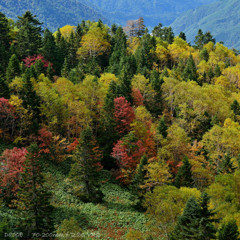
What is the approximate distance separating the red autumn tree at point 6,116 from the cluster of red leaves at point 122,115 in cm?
2063

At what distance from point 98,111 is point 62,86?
9.47m

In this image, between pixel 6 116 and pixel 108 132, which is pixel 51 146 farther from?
pixel 108 132

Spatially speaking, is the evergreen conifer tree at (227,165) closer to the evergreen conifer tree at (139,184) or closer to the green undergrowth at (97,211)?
the evergreen conifer tree at (139,184)

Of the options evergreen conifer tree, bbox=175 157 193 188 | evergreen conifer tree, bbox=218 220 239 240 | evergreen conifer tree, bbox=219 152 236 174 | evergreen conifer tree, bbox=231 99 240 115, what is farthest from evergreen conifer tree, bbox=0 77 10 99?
evergreen conifer tree, bbox=231 99 240 115

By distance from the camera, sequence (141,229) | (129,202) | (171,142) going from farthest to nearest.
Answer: (171,142), (129,202), (141,229)

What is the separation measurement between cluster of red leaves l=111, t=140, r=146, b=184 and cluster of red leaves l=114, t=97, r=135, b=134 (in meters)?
5.49

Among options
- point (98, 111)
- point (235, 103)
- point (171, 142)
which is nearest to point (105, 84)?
point (98, 111)

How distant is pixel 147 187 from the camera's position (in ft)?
151

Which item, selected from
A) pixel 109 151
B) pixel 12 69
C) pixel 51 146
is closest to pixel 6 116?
pixel 51 146

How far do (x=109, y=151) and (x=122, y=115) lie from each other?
825cm

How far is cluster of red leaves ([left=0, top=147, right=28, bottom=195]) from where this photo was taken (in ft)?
111

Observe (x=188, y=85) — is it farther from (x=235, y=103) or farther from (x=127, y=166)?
(x=127, y=166)

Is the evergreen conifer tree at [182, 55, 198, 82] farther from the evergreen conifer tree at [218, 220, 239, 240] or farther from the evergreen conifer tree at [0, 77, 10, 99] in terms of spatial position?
the evergreen conifer tree at [218, 220, 239, 240]

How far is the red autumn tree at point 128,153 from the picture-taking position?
50.3 m
